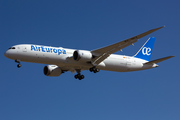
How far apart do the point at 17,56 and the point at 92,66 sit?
34.9ft

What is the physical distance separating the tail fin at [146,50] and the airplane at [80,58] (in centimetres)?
32

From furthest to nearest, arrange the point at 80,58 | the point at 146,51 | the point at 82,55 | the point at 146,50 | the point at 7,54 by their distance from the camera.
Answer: the point at 146,50, the point at 146,51, the point at 82,55, the point at 80,58, the point at 7,54

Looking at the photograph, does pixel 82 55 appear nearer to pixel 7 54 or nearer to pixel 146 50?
pixel 7 54

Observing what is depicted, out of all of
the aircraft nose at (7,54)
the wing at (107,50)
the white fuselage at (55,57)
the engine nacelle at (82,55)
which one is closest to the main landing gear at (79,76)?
the white fuselage at (55,57)

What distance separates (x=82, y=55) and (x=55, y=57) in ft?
11.9

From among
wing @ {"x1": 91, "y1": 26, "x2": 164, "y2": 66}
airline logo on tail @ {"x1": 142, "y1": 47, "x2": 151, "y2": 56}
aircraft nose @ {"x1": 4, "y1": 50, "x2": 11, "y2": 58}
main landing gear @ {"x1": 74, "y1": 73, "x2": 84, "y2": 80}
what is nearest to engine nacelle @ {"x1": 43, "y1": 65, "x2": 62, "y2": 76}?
main landing gear @ {"x1": 74, "y1": 73, "x2": 84, "y2": 80}

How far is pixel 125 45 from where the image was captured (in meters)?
38.2

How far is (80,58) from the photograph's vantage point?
38.5m

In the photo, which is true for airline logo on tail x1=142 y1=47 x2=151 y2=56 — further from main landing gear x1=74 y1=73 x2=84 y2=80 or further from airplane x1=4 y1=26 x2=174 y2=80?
main landing gear x1=74 y1=73 x2=84 y2=80

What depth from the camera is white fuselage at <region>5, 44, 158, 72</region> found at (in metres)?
37.0

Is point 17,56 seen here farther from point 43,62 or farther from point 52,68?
point 52,68

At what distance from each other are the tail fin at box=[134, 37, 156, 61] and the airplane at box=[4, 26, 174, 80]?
0.32 m

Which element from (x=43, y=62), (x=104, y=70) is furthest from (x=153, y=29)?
(x=43, y=62)

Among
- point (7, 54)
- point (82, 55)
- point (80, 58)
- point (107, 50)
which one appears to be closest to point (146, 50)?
point (107, 50)
